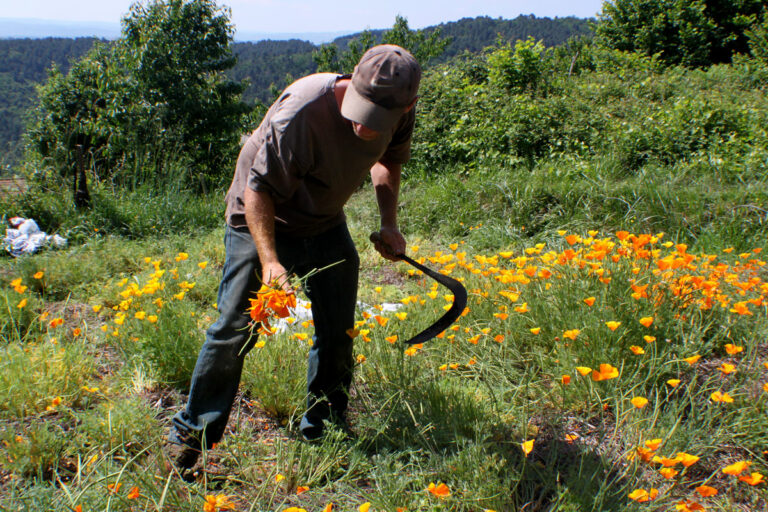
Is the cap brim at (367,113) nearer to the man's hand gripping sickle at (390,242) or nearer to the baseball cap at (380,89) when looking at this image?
the baseball cap at (380,89)

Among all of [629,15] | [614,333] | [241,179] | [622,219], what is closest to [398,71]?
[241,179]

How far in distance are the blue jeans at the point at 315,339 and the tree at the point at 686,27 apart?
16.4 meters

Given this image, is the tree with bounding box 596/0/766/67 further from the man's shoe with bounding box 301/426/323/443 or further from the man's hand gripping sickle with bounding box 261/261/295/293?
the man's hand gripping sickle with bounding box 261/261/295/293

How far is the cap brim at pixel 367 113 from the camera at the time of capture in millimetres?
1747

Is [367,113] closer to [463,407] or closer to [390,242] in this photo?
[390,242]

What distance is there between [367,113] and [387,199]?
0.70 meters

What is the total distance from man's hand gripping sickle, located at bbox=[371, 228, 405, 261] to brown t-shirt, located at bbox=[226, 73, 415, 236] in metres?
0.23

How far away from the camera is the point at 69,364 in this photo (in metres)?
2.48

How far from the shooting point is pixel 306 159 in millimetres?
1882

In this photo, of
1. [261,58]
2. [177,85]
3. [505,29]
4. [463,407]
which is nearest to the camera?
[463,407]

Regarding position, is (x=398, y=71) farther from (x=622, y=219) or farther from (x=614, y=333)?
(x=622, y=219)

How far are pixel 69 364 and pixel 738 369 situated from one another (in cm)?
298

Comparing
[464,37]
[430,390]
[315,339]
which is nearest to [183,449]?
[315,339]

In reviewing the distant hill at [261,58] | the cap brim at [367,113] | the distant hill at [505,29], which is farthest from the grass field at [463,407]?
the distant hill at [505,29]
